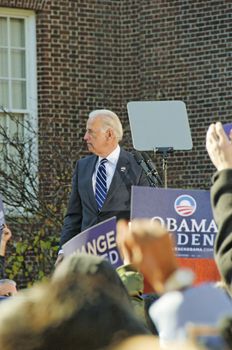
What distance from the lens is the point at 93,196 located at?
27.9 feet

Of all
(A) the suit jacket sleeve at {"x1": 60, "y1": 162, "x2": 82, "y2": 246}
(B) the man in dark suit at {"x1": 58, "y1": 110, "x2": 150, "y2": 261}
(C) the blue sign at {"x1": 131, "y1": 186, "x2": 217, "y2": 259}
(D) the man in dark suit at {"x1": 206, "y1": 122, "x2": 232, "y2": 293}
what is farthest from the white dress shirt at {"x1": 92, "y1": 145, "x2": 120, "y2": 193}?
(D) the man in dark suit at {"x1": 206, "y1": 122, "x2": 232, "y2": 293}

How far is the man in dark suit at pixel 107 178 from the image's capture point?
8.40m

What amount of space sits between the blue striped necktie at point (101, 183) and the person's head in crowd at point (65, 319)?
624 cm

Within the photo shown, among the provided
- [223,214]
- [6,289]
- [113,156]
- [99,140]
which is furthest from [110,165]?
[223,214]

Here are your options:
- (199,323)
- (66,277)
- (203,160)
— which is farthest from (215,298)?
(203,160)

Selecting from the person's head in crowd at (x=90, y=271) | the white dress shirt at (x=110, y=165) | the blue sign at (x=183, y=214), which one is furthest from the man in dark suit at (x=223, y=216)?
the white dress shirt at (x=110, y=165)

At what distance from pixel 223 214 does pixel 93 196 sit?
205 inches

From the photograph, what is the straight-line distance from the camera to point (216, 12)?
658 inches

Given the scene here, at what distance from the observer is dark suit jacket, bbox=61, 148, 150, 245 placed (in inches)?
330

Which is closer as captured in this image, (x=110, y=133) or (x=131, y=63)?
(x=110, y=133)

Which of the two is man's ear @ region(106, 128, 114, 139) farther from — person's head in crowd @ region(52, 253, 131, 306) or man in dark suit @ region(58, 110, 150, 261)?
person's head in crowd @ region(52, 253, 131, 306)

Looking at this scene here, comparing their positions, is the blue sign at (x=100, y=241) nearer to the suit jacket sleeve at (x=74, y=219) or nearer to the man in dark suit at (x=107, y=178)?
the man in dark suit at (x=107, y=178)

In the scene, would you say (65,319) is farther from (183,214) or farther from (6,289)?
(6,289)

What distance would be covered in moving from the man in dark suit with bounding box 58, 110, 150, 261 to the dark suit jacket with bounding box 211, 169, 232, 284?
4971mm
